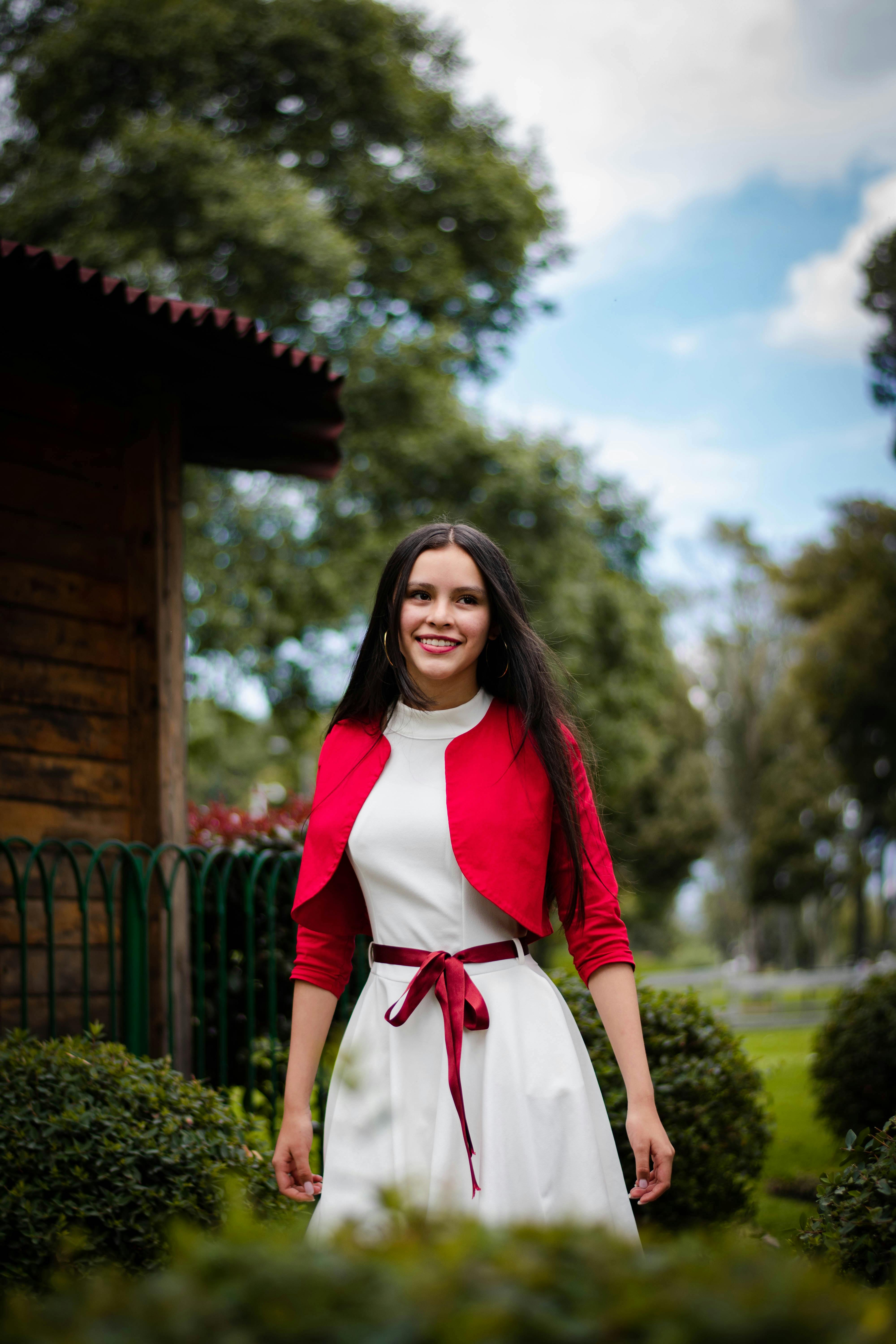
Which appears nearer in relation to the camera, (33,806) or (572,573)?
(33,806)

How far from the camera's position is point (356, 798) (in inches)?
95.0

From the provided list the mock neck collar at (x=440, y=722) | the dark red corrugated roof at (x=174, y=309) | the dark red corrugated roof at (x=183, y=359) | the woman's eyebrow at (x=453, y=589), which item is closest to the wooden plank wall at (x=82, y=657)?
the dark red corrugated roof at (x=183, y=359)

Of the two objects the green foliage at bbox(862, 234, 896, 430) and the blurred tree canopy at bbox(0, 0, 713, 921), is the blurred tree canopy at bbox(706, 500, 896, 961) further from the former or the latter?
the blurred tree canopy at bbox(0, 0, 713, 921)

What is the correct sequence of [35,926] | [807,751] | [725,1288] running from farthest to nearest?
[807,751]
[35,926]
[725,1288]

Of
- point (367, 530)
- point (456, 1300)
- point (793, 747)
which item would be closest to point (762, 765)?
point (793, 747)

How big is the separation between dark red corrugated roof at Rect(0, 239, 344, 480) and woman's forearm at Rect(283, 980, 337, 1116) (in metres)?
2.87

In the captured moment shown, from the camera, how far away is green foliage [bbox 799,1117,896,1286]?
80.2 inches

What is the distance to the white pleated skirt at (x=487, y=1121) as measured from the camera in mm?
2115

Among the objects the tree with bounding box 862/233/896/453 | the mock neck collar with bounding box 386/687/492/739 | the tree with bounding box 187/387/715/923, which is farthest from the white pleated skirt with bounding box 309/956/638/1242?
the tree with bounding box 862/233/896/453

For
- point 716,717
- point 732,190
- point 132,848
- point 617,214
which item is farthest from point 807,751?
point 132,848

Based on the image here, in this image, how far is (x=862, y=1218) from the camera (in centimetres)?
209

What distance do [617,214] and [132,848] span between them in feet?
80.3

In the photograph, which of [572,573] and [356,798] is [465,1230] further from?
[572,573]

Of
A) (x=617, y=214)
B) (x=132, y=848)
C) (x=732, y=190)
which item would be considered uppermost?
(x=732, y=190)
